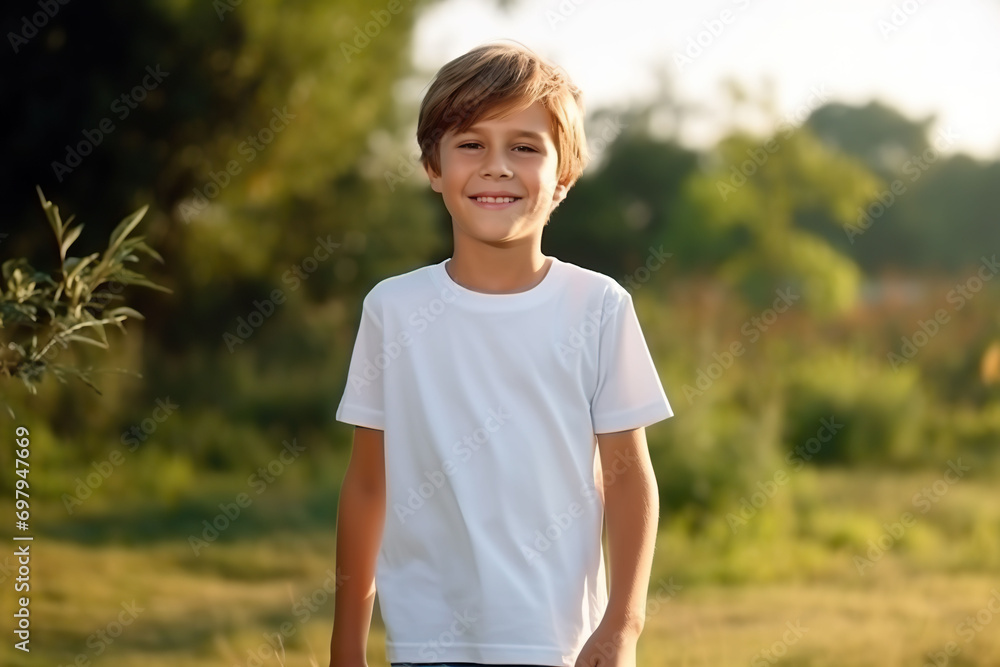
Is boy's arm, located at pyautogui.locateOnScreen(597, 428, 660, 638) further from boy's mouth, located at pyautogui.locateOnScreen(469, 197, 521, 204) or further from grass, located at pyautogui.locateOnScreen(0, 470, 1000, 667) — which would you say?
grass, located at pyautogui.locateOnScreen(0, 470, 1000, 667)

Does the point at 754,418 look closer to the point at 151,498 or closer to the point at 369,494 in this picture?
the point at 151,498

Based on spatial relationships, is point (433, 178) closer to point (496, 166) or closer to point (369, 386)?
point (496, 166)

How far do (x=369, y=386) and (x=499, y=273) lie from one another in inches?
10.4

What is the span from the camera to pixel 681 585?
20.7ft

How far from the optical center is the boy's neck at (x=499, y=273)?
175 centimetres

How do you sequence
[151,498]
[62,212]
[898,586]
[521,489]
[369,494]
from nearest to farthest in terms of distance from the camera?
[521,489]
[369,494]
[898,586]
[62,212]
[151,498]

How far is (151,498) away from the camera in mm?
7629

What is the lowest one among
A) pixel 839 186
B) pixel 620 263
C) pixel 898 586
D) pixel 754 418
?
pixel 898 586

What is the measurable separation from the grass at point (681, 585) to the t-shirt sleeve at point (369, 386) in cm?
277

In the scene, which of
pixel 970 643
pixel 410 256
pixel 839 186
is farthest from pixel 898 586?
pixel 410 256

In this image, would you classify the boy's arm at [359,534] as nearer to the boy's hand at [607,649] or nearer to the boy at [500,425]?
the boy at [500,425]

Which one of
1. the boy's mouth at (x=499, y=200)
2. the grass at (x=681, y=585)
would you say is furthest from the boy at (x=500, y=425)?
the grass at (x=681, y=585)

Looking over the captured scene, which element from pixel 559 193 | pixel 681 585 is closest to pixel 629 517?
pixel 559 193

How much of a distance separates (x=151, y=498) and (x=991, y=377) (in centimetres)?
564
